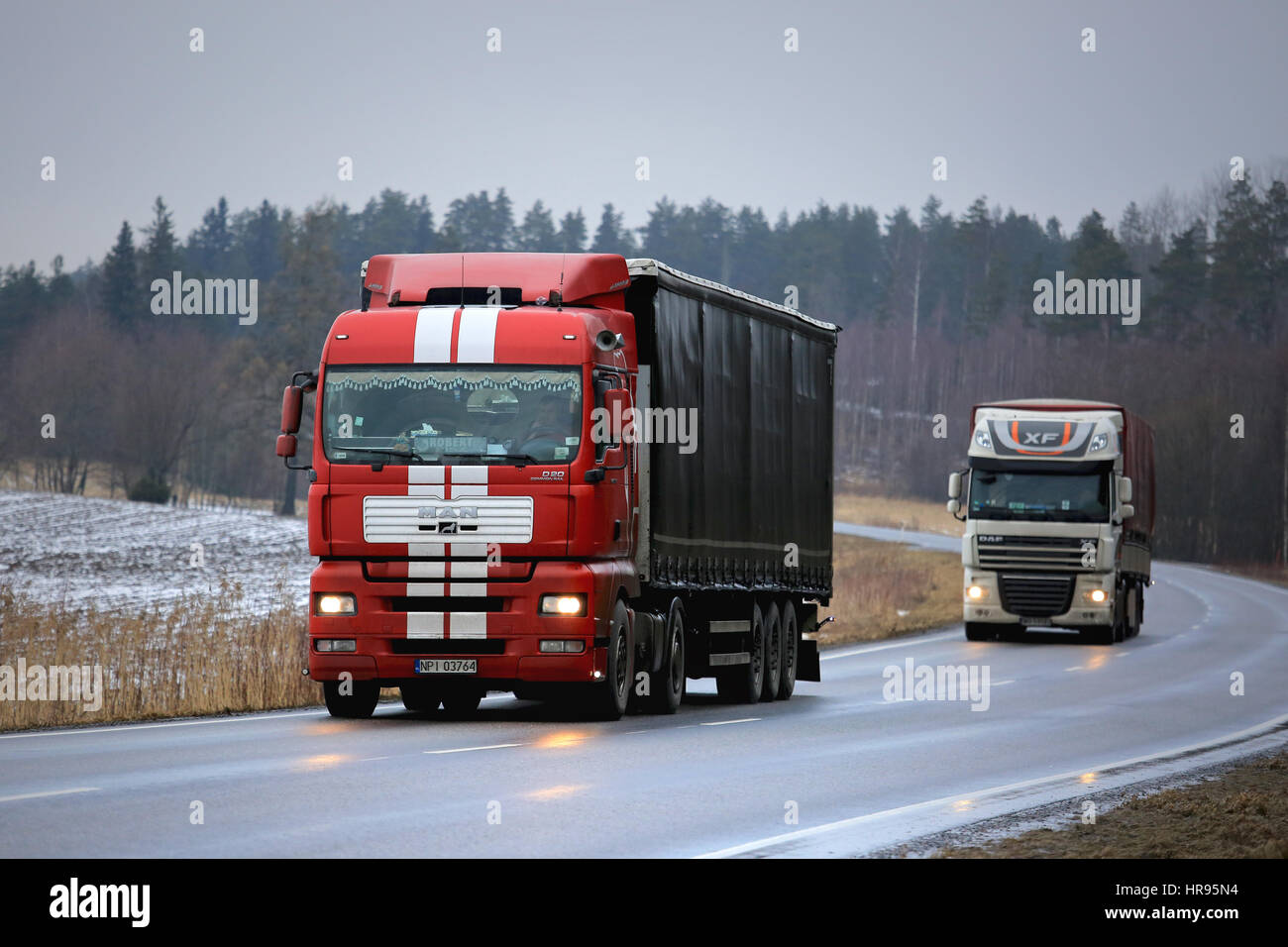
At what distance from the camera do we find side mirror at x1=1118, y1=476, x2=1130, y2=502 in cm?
3619

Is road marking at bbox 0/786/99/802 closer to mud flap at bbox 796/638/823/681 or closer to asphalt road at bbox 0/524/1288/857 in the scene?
asphalt road at bbox 0/524/1288/857

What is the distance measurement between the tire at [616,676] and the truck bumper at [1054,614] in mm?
18725

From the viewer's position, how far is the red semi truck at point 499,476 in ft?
56.4

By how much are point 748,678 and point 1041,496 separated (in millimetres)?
15175

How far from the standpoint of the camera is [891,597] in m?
51.8

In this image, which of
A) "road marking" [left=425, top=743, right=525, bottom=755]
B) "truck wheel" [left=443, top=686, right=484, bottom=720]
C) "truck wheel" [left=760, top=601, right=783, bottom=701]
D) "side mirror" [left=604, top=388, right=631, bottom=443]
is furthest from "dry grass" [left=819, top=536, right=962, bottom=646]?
"road marking" [left=425, top=743, right=525, bottom=755]

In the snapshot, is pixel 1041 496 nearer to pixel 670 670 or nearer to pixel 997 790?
pixel 670 670

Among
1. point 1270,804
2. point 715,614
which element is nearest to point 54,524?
point 715,614

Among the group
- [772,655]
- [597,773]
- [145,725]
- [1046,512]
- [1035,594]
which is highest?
[1046,512]

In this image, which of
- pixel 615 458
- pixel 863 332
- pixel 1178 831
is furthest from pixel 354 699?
pixel 863 332

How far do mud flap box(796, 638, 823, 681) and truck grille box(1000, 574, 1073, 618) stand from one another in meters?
13.1
